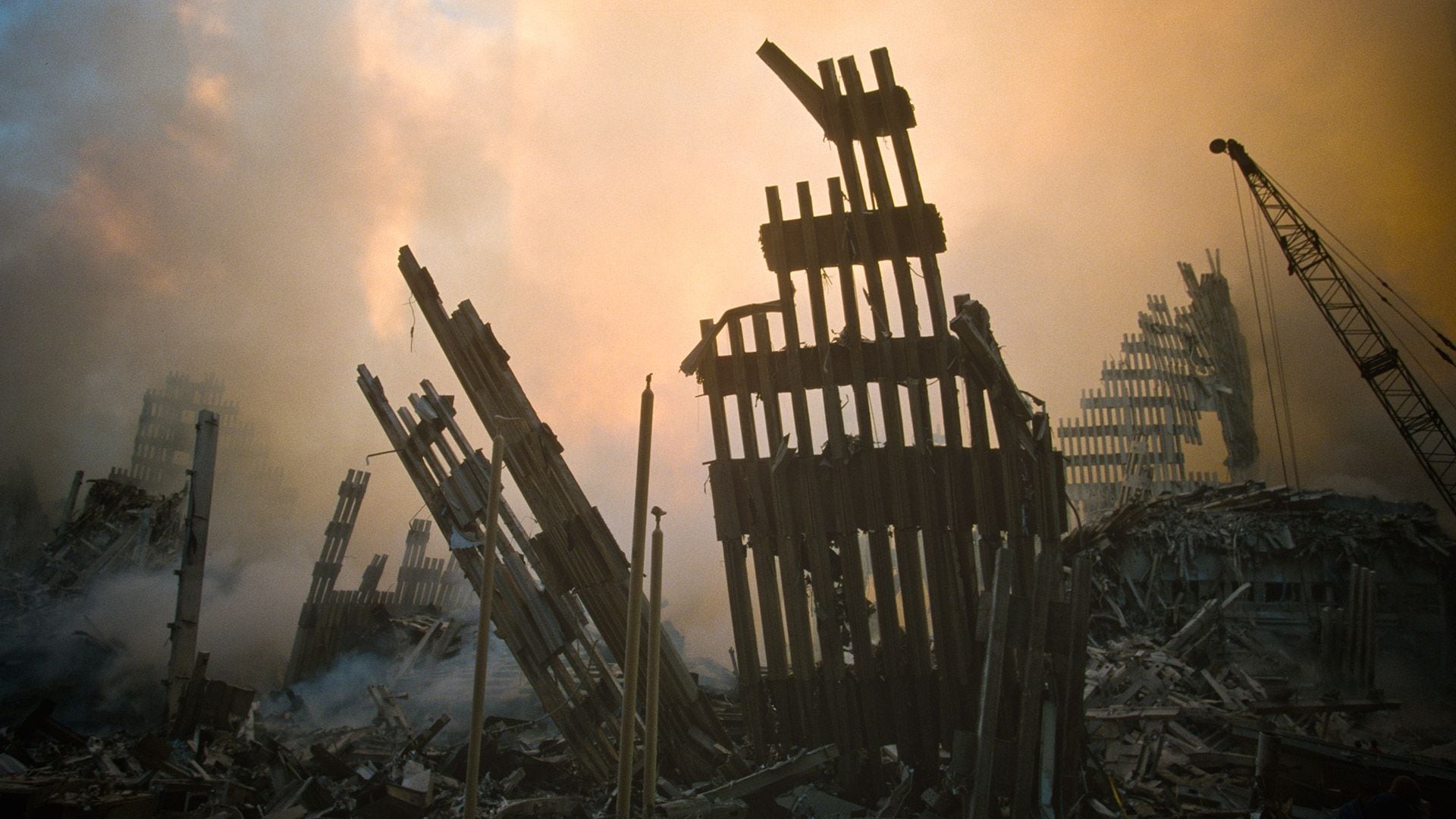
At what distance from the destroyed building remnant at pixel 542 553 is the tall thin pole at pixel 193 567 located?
320cm

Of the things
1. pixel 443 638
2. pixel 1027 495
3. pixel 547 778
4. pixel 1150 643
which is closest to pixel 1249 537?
pixel 1150 643

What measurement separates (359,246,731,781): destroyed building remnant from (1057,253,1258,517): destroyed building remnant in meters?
12.3

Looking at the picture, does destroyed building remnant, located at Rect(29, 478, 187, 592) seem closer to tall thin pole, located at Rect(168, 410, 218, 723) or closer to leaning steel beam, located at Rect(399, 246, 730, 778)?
tall thin pole, located at Rect(168, 410, 218, 723)

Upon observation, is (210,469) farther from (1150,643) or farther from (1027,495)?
(1150,643)

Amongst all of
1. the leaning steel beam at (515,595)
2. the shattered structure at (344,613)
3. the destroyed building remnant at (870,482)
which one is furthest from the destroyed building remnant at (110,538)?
the destroyed building remnant at (870,482)

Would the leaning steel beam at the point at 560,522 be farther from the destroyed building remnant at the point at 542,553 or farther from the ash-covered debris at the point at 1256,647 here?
the ash-covered debris at the point at 1256,647

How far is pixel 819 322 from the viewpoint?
8445mm

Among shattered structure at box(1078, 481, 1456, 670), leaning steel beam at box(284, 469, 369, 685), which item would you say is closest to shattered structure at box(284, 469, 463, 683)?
leaning steel beam at box(284, 469, 369, 685)

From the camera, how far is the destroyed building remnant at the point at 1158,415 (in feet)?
60.6

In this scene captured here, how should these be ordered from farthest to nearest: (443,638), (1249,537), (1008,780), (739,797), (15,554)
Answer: (15,554), (443,638), (1249,537), (739,797), (1008,780)

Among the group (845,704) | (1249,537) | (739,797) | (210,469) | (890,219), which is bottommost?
(739,797)

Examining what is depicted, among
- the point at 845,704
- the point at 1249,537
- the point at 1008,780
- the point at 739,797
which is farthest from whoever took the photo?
the point at 1249,537

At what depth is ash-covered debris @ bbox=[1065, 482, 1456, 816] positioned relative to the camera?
7.72 metres

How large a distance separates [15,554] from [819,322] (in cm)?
2444
